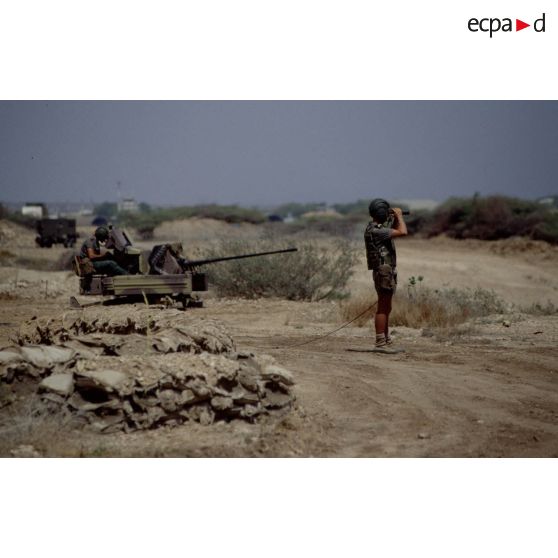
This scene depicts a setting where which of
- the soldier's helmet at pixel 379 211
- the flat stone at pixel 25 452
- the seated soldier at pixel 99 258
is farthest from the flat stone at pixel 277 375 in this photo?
the seated soldier at pixel 99 258

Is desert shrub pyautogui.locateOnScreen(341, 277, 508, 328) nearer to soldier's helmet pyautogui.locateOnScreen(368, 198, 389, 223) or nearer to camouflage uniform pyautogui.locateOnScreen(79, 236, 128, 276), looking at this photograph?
soldier's helmet pyautogui.locateOnScreen(368, 198, 389, 223)

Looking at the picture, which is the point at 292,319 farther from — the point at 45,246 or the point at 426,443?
the point at 45,246

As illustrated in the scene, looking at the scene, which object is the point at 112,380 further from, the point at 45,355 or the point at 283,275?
the point at 283,275

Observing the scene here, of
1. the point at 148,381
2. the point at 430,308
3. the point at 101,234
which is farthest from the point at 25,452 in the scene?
the point at 430,308

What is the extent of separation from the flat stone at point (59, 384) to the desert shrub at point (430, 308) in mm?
7785

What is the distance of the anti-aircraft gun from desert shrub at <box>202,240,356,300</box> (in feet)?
14.4

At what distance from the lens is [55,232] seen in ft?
130

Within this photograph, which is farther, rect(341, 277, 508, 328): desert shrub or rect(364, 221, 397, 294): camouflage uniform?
rect(341, 277, 508, 328): desert shrub

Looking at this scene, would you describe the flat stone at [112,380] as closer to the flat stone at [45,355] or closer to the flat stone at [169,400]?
the flat stone at [169,400]

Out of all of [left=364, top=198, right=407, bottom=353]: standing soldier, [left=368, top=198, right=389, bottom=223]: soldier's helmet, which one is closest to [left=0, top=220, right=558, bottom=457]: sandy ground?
[left=364, top=198, right=407, bottom=353]: standing soldier

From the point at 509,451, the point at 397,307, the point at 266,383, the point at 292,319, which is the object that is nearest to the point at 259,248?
the point at 292,319

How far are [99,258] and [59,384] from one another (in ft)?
22.2

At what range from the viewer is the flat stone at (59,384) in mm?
7578

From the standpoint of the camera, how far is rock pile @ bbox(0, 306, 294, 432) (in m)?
7.54
